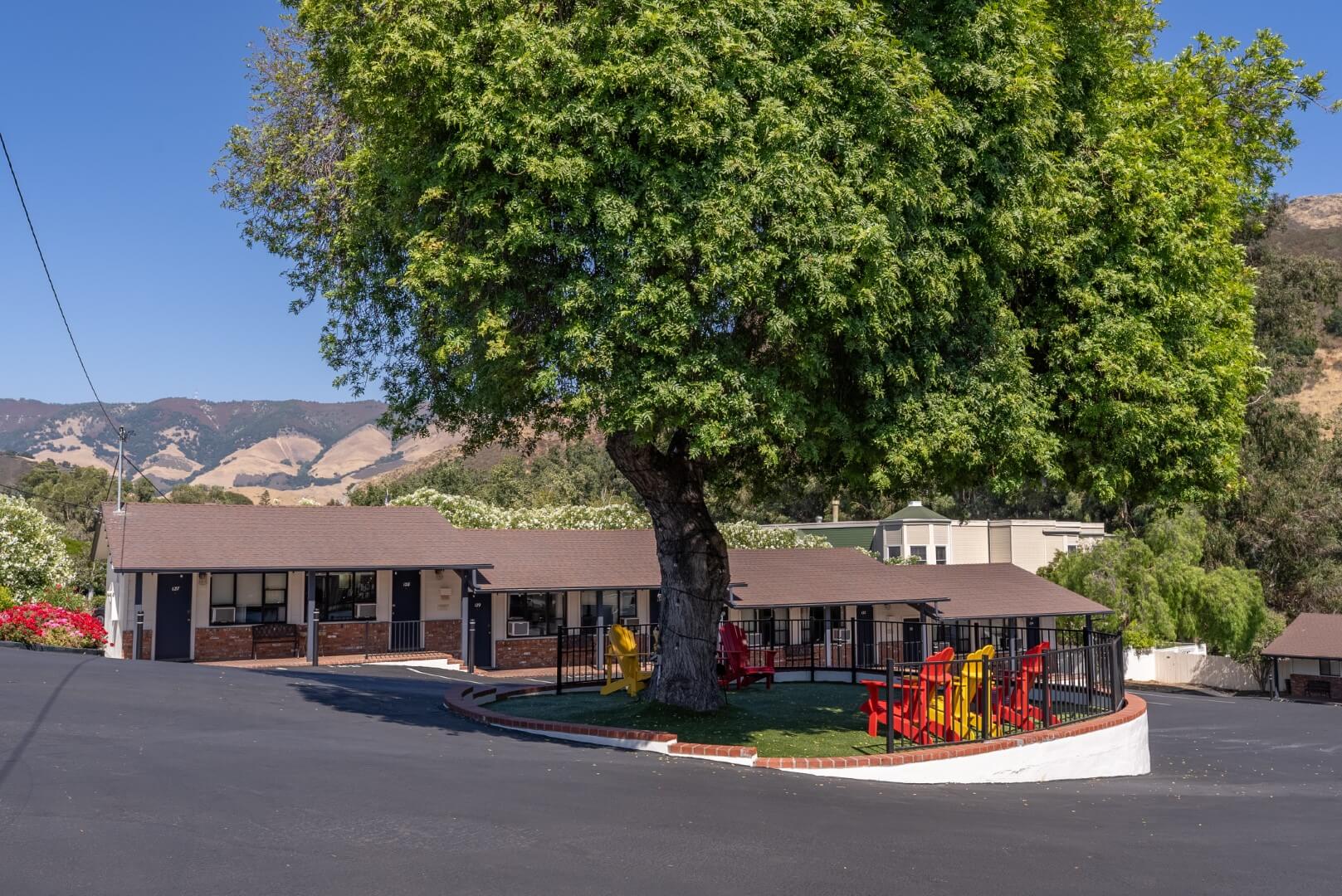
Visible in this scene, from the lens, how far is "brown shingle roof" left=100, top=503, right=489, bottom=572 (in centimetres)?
2831

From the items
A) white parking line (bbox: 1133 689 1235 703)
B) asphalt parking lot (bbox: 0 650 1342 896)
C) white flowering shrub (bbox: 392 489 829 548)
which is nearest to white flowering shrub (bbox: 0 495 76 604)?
white flowering shrub (bbox: 392 489 829 548)

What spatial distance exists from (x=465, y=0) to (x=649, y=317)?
4.47m

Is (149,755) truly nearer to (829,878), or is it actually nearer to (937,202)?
(829,878)

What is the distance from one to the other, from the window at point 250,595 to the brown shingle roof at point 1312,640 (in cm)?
3410

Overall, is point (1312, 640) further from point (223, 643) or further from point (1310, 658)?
point (223, 643)

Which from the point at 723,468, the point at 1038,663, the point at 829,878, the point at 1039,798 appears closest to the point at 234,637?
the point at 723,468

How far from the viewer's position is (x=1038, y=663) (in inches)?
675

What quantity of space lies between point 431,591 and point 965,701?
861 inches

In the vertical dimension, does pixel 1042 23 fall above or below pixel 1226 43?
below

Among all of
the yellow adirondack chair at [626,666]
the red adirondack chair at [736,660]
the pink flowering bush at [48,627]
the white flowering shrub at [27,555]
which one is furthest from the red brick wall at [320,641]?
the yellow adirondack chair at [626,666]

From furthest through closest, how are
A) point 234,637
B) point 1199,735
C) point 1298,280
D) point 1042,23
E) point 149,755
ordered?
point 1298,280 → point 234,637 → point 1199,735 → point 1042,23 → point 149,755

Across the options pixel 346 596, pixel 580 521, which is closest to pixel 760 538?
pixel 580 521

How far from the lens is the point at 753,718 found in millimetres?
16000

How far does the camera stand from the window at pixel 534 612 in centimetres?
3272
